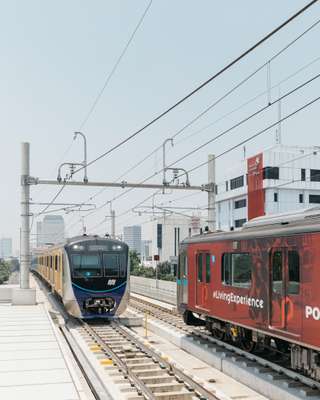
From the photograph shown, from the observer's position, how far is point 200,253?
53.4 ft

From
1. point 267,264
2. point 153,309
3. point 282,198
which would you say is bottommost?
point 153,309

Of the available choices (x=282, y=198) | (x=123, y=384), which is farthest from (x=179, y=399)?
(x=282, y=198)

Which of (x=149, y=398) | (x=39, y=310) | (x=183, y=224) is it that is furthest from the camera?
(x=183, y=224)

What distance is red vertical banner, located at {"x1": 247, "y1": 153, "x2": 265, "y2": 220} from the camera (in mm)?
79000

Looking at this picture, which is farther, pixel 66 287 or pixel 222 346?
pixel 66 287

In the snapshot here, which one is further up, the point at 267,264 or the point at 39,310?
the point at 267,264

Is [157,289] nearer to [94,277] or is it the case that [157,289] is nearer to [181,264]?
[94,277]

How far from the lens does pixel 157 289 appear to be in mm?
34719

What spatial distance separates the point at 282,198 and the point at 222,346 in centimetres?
6552

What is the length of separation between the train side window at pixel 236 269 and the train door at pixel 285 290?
1.22 metres

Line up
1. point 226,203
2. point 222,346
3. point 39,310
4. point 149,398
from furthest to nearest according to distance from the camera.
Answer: point 226,203 → point 39,310 → point 222,346 → point 149,398

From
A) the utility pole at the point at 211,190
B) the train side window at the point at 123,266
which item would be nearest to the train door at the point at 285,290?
the train side window at the point at 123,266

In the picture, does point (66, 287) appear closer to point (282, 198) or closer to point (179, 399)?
point (179, 399)

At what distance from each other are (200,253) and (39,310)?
9.06 meters
